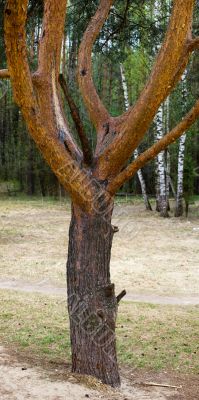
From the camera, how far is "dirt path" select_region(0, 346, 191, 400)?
400 cm

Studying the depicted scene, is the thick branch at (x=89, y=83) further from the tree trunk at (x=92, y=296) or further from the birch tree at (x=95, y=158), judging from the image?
the tree trunk at (x=92, y=296)

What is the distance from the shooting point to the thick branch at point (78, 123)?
4.30 metres

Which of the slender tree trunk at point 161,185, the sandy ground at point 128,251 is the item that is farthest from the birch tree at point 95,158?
the slender tree trunk at point 161,185

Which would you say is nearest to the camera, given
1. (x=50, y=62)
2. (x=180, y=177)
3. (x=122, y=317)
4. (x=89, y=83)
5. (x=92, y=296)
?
(x=50, y=62)

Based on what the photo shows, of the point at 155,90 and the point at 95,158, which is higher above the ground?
the point at 155,90

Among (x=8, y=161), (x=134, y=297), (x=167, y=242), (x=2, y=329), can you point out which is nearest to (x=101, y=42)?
(x=134, y=297)

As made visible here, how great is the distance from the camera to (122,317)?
683 cm

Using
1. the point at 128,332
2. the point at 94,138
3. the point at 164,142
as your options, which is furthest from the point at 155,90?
the point at 94,138

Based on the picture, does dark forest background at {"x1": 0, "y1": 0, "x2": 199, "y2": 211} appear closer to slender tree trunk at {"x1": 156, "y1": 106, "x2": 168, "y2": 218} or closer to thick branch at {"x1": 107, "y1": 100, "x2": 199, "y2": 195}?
slender tree trunk at {"x1": 156, "y1": 106, "x2": 168, "y2": 218}

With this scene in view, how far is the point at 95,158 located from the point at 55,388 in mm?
1687

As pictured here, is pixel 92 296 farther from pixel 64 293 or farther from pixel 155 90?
pixel 64 293

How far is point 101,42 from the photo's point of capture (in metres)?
8.24

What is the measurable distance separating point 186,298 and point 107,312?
3.64 meters

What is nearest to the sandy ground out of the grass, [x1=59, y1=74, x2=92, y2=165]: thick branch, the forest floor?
the forest floor
